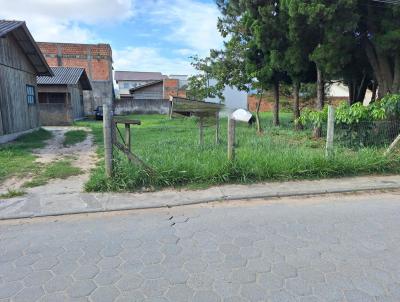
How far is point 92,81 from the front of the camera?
Result: 118ft

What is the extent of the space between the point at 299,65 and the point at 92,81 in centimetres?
2999

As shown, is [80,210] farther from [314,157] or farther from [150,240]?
[314,157]

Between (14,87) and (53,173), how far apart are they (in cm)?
809

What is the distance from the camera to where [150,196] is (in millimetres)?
5137

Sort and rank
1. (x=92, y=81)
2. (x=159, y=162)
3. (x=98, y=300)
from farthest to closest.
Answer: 1. (x=92, y=81)
2. (x=159, y=162)
3. (x=98, y=300)

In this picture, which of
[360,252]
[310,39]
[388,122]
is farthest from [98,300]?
[310,39]

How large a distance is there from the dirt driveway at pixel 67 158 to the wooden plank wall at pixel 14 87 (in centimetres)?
205

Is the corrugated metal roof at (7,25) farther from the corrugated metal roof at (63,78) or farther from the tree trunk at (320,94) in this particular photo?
the tree trunk at (320,94)

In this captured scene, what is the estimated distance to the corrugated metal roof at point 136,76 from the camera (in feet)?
219

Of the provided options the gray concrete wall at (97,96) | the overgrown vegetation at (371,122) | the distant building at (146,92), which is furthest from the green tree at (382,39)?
the gray concrete wall at (97,96)

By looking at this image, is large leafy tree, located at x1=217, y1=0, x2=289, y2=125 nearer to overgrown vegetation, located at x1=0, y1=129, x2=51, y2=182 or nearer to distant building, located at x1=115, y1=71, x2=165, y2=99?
overgrown vegetation, located at x1=0, y1=129, x2=51, y2=182

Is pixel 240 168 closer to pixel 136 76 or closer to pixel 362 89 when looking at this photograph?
pixel 362 89

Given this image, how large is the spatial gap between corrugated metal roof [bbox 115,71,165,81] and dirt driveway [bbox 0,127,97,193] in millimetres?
56212

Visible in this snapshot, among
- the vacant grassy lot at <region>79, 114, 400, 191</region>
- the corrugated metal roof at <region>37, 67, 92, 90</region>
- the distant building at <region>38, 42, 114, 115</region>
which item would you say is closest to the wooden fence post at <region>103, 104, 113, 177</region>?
the vacant grassy lot at <region>79, 114, 400, 191</region>
